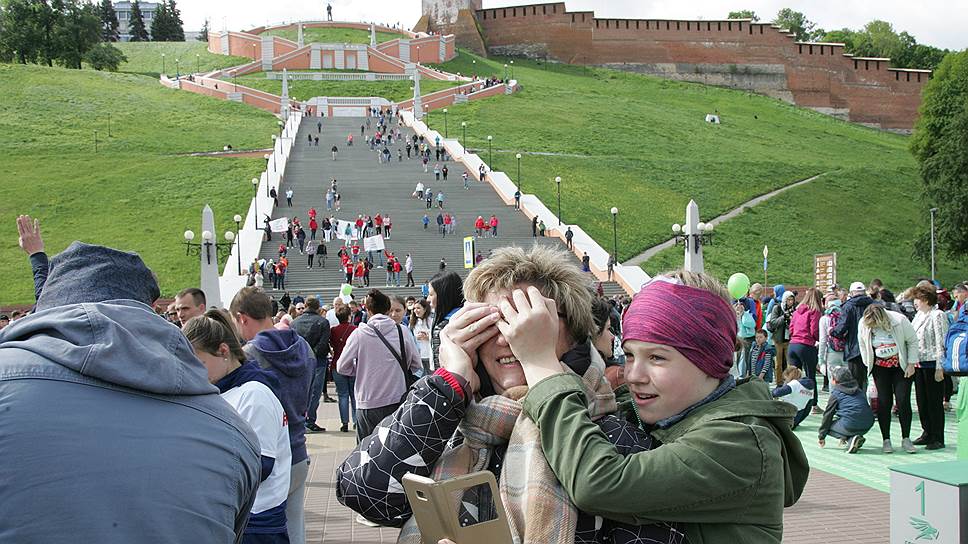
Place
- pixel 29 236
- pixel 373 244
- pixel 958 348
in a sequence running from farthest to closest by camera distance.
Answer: pixel 373 244 → pixel 958 348 → pixel 29 236

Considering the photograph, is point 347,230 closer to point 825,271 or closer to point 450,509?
point 825,271

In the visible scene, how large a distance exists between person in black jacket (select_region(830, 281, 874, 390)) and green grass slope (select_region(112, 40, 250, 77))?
79.2 meters

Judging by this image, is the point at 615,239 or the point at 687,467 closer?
the point at 687,467

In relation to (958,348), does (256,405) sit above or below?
above

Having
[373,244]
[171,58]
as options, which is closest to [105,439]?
[373,244]

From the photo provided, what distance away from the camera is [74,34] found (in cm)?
8250

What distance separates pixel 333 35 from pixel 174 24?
32503 millimetres

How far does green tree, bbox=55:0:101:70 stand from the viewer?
268 ft

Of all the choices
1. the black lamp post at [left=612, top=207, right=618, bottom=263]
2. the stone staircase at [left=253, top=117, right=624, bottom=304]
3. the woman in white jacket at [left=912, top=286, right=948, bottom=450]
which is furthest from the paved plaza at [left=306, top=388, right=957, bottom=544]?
the black lamp post at [left=612, top=207, right=618, bottom=263]

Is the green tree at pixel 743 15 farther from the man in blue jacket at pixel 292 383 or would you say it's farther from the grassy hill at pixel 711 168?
the man in blue jacket at pixel 292 383

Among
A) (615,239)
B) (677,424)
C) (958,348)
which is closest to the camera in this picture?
(677,424)

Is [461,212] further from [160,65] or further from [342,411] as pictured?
[160,65]

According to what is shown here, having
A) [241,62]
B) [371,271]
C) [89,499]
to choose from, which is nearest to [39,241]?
[89,499]

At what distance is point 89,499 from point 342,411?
383 inches
